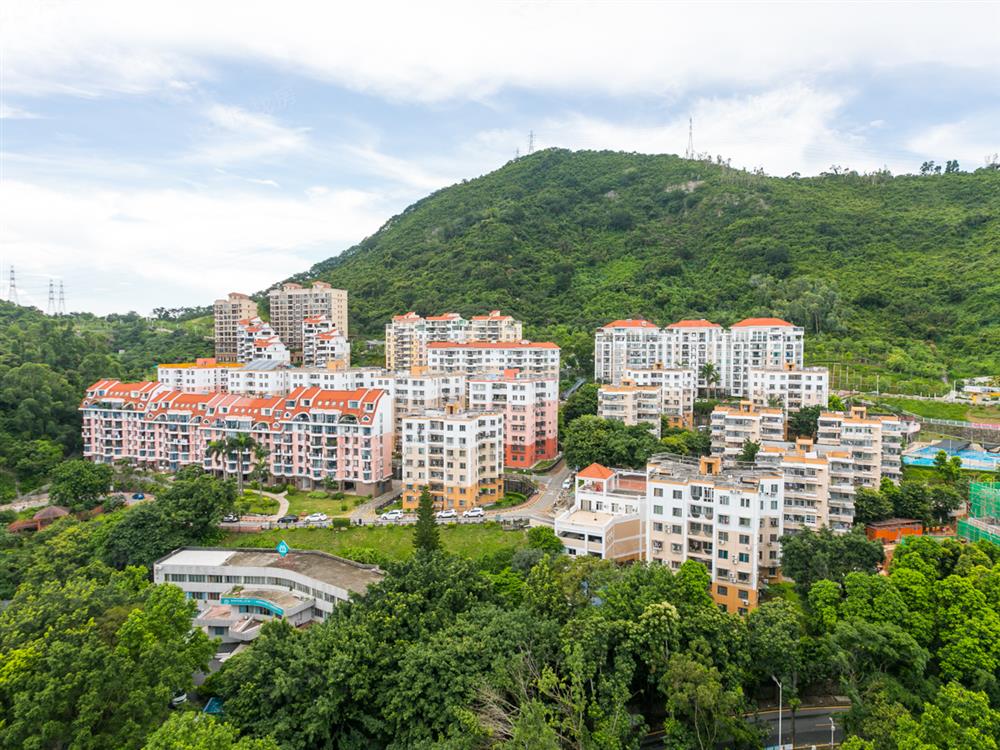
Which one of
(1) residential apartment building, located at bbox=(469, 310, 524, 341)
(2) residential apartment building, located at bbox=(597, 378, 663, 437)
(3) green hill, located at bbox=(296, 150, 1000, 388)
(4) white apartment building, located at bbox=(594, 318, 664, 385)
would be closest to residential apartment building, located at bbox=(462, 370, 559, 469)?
(2) residential apartment building, located at bbox=(597, 378, 663, 437)

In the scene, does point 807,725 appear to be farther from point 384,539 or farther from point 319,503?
point 319,503

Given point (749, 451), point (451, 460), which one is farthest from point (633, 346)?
point (451, 460)

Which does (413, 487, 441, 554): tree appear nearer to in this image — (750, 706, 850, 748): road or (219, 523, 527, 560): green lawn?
(219, 523, 527, 560): green lawn

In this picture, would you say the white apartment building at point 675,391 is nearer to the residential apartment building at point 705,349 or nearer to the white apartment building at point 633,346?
the residential apartment building at point 705,349

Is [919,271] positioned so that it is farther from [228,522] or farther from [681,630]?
[228,522]

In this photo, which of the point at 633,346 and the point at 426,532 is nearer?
the point at 426,532

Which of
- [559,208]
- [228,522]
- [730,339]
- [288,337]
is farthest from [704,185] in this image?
[228,522]
